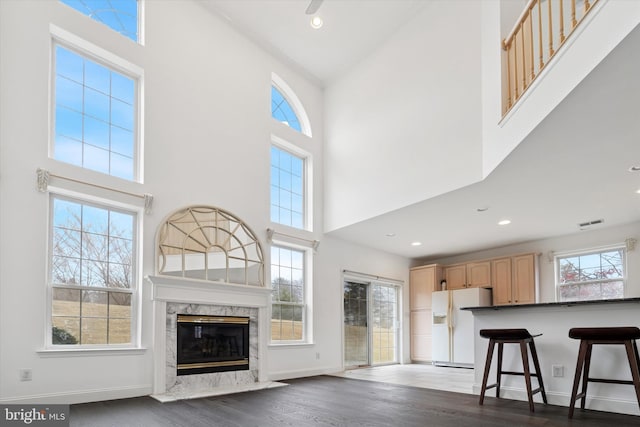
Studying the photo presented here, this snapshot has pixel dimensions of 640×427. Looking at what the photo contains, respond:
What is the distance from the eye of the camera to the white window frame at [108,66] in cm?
482

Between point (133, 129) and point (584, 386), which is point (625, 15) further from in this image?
point (133, 129)

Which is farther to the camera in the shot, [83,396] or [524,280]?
[524,280]

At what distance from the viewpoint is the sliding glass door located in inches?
326

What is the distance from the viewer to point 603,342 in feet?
12.2

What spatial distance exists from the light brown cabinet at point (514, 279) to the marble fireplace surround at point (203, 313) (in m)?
4.74

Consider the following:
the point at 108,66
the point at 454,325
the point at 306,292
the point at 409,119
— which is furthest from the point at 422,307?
the point at 108,66

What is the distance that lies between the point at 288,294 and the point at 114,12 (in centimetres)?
468

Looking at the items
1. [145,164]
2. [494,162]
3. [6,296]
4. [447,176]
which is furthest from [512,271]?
[6,296]

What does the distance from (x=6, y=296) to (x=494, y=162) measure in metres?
5.07

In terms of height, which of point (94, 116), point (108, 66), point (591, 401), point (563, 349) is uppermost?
point (108, 66)

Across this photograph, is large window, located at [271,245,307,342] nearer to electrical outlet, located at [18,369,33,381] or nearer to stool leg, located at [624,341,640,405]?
electrical outlet, located at [18,369,33,381]

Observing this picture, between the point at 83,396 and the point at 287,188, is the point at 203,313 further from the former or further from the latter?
the point at 287,188

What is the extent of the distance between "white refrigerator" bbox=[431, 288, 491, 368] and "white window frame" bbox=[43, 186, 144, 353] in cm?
600

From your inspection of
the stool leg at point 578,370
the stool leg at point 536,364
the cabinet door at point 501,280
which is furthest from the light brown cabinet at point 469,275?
the stool leg at point 578,370
